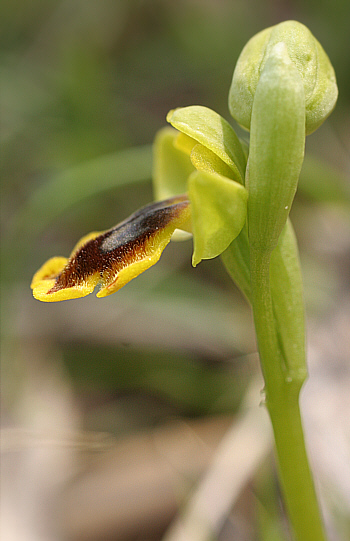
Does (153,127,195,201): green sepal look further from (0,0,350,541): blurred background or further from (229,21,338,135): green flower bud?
(0,0,350,541): blurred background

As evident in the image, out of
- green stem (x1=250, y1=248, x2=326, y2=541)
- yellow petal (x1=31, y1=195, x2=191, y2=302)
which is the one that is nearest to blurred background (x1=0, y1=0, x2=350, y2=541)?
green stem (x1=250, y1=248, x2=326, y2=541)

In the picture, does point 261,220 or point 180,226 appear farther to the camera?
point 180,226

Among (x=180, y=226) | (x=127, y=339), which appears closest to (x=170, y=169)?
(x=180, y=226)

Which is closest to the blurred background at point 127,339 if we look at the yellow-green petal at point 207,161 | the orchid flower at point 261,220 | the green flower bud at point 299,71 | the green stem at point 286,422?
the green stem at point 286,422

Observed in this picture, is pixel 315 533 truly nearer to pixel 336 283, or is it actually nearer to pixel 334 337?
pixel 334 337

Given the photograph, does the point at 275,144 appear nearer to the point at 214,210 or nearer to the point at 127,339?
the point at 214,210

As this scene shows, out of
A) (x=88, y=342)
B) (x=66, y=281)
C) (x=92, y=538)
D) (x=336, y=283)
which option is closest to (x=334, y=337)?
(x=336, y=283)
